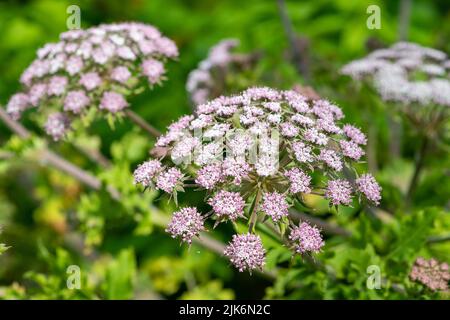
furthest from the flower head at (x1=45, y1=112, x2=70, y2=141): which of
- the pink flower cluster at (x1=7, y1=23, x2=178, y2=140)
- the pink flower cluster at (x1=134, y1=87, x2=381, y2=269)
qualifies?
the pink flower cluster at (x1=134, y1=87, x2=381, y2=269)

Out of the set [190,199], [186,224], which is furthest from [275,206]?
[190,199]

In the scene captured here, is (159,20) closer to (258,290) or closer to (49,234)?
(49,234)

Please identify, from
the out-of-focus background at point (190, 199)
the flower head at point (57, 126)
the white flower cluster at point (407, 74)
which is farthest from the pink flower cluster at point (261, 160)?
the white flower cluster at point (407, 74)

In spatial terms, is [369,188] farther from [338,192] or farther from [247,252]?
[247,252]

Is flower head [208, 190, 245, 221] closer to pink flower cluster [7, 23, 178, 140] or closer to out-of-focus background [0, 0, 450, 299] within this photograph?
out-of-focus background [0, 0, 450, 299]

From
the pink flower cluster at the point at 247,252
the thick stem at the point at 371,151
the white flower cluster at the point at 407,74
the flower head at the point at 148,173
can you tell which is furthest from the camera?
the thick stem at the point at 371,151

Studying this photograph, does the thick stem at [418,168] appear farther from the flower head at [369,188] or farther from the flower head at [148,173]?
the flower head at [148,173]
